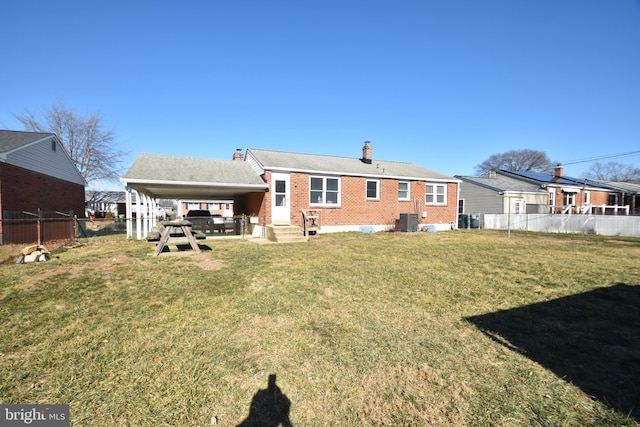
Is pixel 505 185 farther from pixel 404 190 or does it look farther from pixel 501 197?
pixel 404 190

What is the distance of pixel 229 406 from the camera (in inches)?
104

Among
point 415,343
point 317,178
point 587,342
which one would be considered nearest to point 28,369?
point 415,343

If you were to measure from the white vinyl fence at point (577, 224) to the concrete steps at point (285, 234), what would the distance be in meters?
11.7

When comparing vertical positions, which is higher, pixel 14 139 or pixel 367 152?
pixel 367 152

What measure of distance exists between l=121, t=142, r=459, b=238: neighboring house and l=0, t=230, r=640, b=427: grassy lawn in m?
7.53

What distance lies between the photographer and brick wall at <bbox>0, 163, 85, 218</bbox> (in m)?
13.5

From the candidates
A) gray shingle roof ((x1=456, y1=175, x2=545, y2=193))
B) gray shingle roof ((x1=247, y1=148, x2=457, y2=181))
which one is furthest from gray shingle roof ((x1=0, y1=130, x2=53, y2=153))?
gray shingle roof ((x1=456, y1=175, x2=545, y2=193))

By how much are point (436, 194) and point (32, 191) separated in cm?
2454

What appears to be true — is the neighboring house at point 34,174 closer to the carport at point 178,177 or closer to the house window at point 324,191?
the carport at point 178,177

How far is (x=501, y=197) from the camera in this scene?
25.3 m

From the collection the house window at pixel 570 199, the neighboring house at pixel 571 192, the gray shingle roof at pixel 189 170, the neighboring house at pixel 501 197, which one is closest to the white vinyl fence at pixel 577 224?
the neighboring house at pixel 501 197

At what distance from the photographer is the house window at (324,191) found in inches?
628

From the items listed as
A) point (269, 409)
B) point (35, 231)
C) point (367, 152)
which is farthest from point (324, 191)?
point (269, 409)

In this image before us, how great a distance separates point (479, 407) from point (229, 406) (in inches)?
90.4
